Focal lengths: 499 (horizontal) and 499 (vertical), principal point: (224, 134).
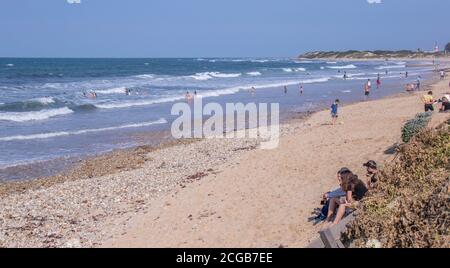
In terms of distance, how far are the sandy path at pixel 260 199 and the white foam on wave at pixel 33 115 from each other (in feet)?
48.1

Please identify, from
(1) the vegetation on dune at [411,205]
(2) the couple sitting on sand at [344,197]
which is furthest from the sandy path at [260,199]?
(1) the vegetation on dune at [411,205]

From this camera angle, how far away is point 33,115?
25.3 metres

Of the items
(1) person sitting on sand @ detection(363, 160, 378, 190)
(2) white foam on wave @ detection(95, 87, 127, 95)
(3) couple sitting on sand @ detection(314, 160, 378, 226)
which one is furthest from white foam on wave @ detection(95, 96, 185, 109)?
(3) couple sitting on sand @ detection(314, 160, 378, 226)

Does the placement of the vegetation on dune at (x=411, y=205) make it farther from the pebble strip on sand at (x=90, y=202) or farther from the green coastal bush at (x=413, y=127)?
the pebble strip on sand at (x=90, y=202)

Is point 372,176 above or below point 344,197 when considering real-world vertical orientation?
above

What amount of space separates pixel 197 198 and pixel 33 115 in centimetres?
1794

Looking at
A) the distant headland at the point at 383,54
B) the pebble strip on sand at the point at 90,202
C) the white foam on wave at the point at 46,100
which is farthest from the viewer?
the distant headland at the point at 383,54

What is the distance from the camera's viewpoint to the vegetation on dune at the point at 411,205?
5020 millimetres

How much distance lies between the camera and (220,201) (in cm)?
965

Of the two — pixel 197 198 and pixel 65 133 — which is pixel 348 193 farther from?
pixel 65 133

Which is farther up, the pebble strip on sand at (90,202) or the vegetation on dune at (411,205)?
the vegetation on dune at (411,205)

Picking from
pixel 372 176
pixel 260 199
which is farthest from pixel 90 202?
pixel 372 176
